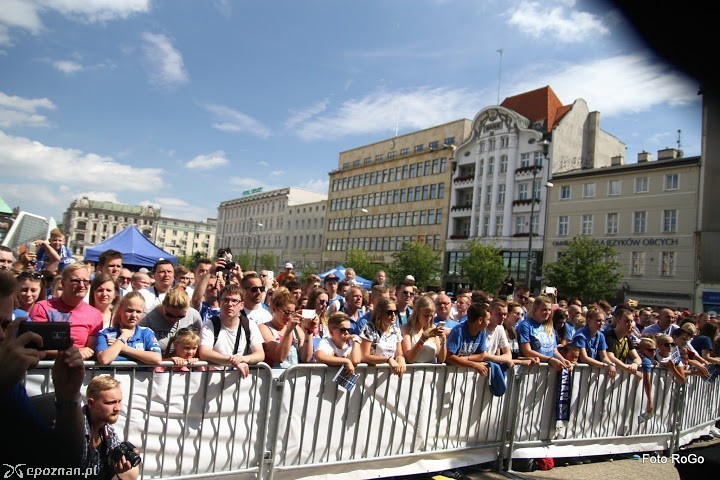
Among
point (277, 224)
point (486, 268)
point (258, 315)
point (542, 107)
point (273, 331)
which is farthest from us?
point (277, 224)

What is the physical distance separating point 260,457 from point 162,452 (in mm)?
807

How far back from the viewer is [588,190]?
4225cm

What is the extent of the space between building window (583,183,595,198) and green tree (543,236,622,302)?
543cm

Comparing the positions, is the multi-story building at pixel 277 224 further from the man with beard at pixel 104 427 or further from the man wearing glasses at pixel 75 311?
the man with beard at pixel 104 427

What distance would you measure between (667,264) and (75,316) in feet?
131

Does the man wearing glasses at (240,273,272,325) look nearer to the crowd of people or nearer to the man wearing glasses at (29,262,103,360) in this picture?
the crowd of people

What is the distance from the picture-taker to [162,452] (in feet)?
13.7

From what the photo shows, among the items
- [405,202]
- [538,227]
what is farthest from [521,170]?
[405,202]

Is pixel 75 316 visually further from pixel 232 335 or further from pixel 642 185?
pixel 642 185

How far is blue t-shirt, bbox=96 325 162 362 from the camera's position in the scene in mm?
4404

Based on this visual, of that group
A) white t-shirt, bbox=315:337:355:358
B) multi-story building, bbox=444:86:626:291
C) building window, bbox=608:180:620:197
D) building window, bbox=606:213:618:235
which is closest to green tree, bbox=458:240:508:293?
multi-story building, bbox=444:86:626:291

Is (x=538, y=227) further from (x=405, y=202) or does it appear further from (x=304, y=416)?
(x=304, y=416)

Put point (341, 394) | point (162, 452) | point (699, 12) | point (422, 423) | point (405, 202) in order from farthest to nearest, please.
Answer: point (405, 202)
point (422, 423)
point (341, 394)
point (162, 452)
point (699, 12)

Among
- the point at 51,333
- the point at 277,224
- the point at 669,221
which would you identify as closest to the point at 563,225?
the point at 669,221
